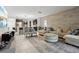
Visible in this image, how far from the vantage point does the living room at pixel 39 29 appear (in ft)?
10.5

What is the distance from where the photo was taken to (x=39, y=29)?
139 inches

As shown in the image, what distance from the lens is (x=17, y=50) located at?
3170 millimetres

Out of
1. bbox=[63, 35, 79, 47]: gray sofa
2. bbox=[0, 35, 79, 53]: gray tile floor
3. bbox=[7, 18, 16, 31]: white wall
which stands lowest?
bbox=[0, 35, 79, 53]: gray tile floor

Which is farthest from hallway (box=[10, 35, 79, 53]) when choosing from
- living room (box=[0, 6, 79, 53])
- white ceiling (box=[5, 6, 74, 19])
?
white ceiling (box=[5, 6, 74, 19])

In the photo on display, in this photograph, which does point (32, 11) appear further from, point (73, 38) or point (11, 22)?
point (73, 38)

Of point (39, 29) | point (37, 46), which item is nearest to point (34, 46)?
point (37, 46)

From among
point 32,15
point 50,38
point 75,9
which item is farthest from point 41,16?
point 75,9

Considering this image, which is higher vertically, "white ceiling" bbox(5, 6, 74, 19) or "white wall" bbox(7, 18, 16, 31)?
"white ceiling" bbox(5, 6, 74, 19)

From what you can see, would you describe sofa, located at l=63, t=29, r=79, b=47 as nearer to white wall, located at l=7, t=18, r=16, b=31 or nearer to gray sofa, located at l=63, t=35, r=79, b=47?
gray sofa, located at l=63, t=35, r=79, b=47

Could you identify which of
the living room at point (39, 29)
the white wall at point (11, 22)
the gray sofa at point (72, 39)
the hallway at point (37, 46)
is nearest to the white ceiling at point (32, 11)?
the living room at point (39, 29)

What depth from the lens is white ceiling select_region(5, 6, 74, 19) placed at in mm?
3184

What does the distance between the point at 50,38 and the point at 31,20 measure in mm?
1027

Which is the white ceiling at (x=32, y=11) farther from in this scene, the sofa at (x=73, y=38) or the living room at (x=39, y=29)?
the sofa at (x=73, y=38)
